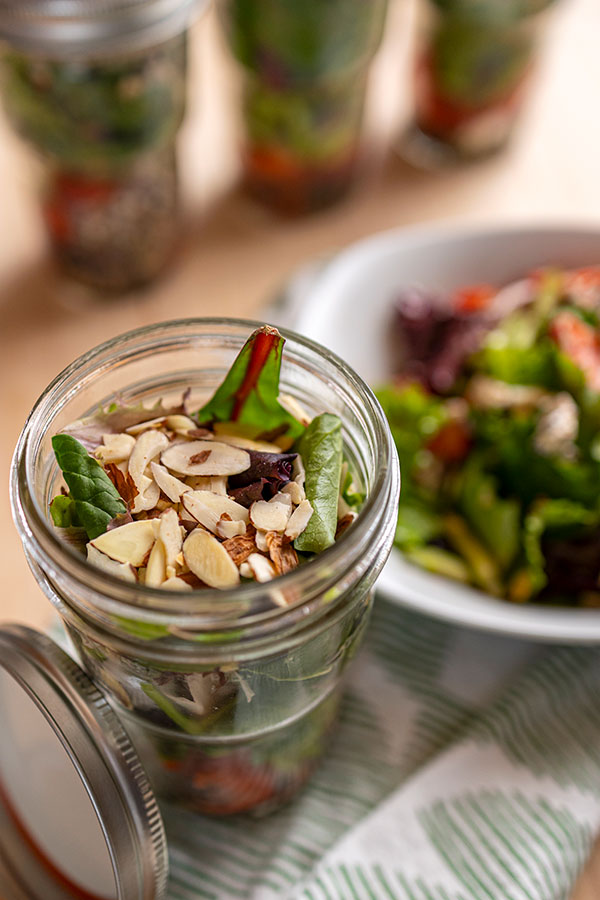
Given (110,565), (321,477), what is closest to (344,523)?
(321,477)

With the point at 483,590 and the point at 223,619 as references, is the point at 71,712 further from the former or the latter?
the point at 483,590

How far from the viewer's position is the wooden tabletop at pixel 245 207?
42.9 inches

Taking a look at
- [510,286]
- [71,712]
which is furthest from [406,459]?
[71,712]

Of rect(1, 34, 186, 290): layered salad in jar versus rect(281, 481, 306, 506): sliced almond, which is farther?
rect(1, 34, 186, 290): layered salad in jar

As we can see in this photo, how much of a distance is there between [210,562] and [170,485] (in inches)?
2.2

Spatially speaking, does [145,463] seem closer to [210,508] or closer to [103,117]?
[210,508]

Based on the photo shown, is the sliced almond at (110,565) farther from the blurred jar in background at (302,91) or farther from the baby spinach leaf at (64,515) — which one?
the blurred jar in background at (302,91)

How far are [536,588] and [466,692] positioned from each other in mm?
105

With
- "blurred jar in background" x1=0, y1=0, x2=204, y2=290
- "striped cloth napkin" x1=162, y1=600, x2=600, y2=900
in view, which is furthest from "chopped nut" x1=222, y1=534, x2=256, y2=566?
"blurred jar in background" x1=0, y1=0, x2=204, y2=290

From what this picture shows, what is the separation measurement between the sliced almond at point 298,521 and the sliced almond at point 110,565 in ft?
0.28

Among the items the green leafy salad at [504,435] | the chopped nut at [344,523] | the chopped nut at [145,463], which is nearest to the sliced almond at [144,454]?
the chopped nut at [145,463]

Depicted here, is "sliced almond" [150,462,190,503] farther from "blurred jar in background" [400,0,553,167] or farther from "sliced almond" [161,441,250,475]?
"blurred jar in background" [400,0,553,167]

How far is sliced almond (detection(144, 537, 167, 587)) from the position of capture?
0.49m

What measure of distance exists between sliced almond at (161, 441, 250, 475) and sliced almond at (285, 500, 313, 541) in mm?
43
